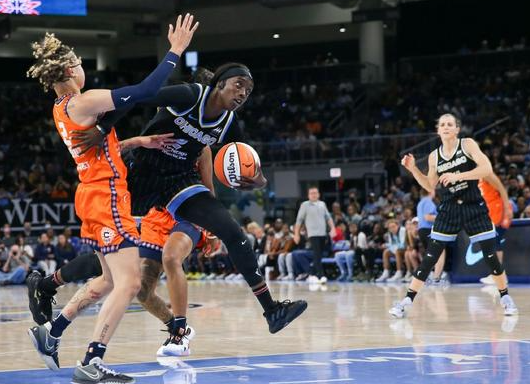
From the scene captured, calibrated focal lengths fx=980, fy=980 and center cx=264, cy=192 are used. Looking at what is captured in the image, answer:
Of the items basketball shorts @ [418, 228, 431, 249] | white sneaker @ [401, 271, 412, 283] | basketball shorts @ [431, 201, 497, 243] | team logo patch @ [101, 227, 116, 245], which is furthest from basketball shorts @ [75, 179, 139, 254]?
white sneaker @ [401, 271, 412, 283]

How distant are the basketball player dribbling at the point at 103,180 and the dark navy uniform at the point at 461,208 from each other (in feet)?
14.5

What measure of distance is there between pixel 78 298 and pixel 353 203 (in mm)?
14946

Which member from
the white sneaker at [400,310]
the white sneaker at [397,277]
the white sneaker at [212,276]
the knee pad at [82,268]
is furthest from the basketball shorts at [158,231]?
the white sneaker at [212,276]

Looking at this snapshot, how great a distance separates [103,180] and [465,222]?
4.83 meters

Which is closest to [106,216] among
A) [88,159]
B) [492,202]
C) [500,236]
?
[88,159]

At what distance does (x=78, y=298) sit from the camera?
611 centimetres

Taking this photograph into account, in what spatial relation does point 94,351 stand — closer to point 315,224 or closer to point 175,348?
point 175,348

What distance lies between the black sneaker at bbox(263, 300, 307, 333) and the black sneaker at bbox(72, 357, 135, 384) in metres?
1.46

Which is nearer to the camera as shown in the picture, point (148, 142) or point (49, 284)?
point (148, 142)

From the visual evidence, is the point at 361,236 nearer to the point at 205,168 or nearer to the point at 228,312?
the point at 228,312

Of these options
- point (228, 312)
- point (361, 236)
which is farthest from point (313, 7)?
point (228, 312)

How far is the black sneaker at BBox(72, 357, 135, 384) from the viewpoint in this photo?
529 cm

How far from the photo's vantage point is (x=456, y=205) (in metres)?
9.55

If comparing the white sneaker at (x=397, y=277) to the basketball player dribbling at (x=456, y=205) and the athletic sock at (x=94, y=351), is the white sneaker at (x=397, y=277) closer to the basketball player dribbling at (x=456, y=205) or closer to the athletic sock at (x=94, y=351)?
the basketball player dribbling at (x=456, y=205)
